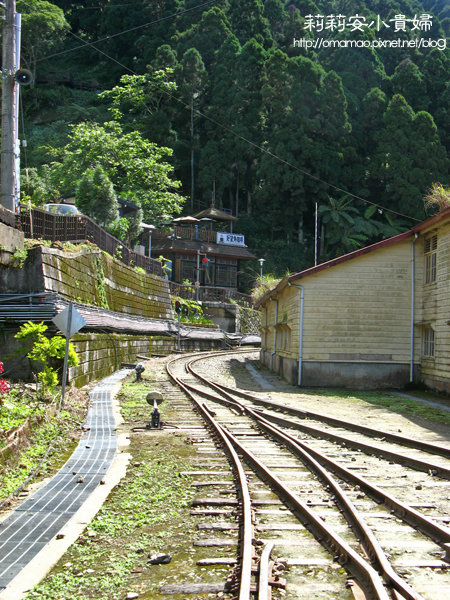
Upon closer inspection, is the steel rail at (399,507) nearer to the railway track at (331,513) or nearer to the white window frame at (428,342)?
the railway track at (331,513)

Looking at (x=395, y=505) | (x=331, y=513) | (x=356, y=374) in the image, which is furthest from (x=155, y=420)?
(x=356, y=374)

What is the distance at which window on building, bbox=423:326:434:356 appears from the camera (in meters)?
20.8

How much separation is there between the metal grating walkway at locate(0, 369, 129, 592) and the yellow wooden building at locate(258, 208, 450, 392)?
1194 cm

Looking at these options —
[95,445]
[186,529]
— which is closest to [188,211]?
[95,445]

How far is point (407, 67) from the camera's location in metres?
59.2

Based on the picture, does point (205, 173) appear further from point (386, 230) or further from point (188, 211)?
point (386, 230)

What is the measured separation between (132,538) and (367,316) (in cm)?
1729

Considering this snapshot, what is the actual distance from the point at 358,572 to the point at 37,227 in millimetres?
16124

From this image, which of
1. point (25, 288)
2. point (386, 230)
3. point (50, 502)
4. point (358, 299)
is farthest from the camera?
point (386, 230)

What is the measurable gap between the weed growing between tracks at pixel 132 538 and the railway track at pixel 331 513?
351mm

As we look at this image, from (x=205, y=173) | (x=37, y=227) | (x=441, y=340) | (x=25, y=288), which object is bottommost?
(x=441, y=340)

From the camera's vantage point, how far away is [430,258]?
21203mm

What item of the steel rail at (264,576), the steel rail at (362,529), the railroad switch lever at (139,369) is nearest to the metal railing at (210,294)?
the railroad switch lever at (139,369)

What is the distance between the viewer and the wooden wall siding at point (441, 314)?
1902 centimetres
